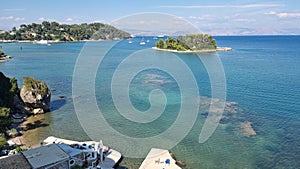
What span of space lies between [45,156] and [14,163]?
137cm

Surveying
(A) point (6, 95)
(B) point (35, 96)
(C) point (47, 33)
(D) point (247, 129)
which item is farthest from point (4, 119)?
(C) point (47, 33)

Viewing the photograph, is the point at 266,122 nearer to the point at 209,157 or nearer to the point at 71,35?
the point at 209,157

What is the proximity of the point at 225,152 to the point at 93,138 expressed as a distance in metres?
10.00

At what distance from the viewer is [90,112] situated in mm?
25656

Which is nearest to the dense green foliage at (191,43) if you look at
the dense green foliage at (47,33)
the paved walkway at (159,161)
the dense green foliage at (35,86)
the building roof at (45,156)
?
the dense green foliage at (47,33)

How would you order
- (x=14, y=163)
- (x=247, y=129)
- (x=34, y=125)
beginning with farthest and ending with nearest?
(x=34, y=125), (x=247, y=129), (x=14, y=163)

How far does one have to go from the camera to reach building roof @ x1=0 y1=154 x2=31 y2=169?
1130cm

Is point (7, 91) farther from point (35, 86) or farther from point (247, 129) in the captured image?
point (247, 129)

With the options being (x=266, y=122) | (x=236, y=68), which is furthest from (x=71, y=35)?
(x=266, y=122)

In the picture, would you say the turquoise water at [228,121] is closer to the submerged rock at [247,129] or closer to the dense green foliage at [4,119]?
the submerged rock at [247,129]

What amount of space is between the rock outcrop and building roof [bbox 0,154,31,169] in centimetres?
1283

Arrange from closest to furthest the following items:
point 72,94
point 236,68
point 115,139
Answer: point 115,139
point 72,94
point 236,68

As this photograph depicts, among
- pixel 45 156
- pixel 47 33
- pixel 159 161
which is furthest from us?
pixel 47 33

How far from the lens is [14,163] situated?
11.6 m
